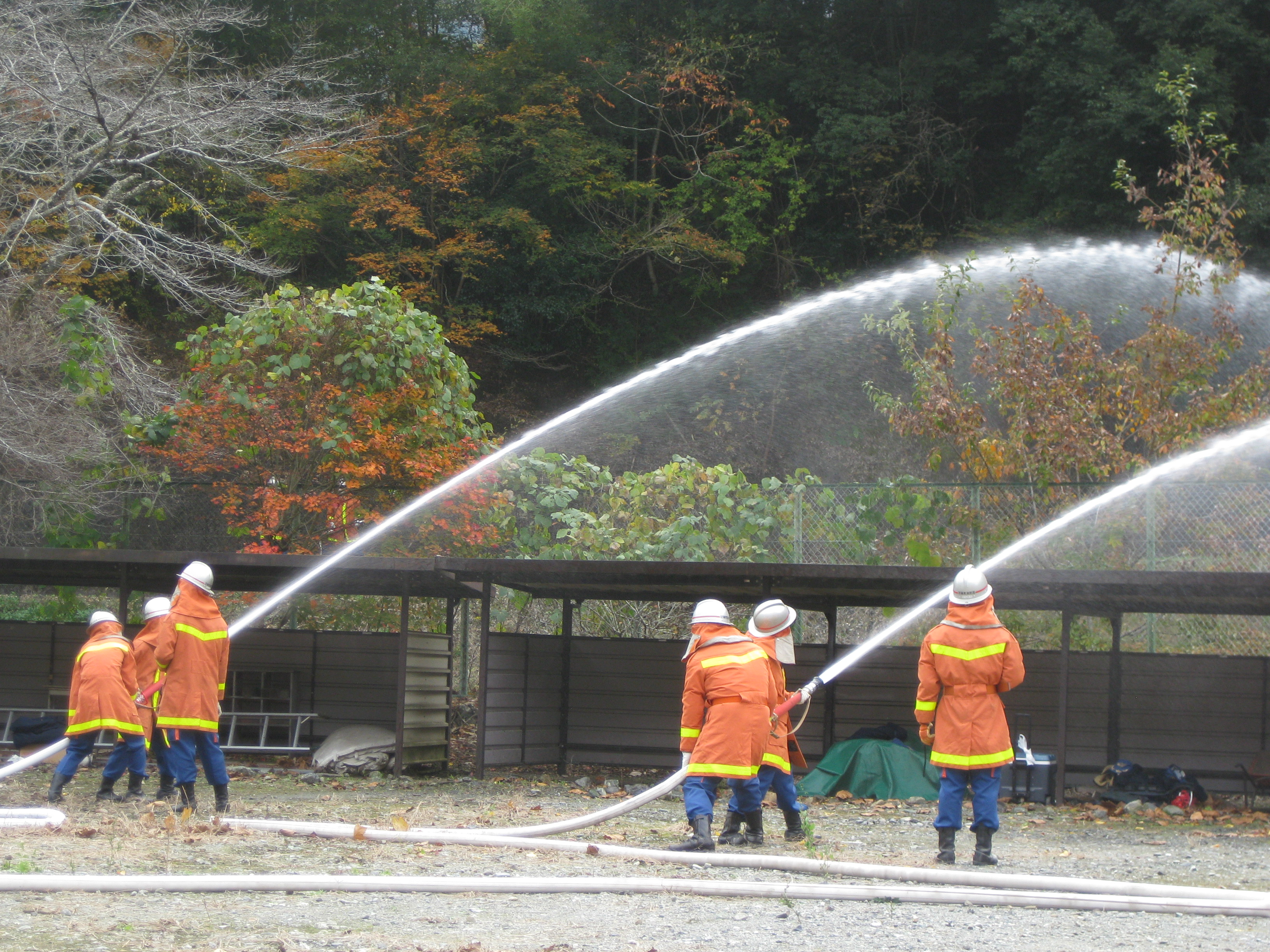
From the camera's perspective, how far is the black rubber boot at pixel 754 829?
351 inches

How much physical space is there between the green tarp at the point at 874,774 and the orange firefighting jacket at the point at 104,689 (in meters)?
6.39

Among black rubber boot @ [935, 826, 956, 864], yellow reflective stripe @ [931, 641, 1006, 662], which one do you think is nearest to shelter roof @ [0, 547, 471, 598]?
yellow reflective stripe @ [931, 641, 1006, 662]

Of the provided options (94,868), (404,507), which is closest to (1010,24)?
(404,507)

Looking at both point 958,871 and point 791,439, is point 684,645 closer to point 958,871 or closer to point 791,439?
point 958,871

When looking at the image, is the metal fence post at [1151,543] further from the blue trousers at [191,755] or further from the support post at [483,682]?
the blue trousers at [191,755]

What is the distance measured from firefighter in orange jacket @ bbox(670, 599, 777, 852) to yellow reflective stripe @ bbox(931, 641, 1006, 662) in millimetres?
1256

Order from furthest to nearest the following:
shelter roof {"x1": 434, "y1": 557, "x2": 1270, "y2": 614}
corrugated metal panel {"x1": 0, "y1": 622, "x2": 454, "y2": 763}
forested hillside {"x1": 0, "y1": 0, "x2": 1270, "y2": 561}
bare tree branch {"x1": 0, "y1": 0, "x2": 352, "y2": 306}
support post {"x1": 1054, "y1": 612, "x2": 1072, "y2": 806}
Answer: forested hillside {"x1": 0, "y1": 0, "x2": 1270, "y2": 561}
bare tree branch {"x1": 0, "y1": 0, "x2": 352, "y2": 306}
corrugated metal panel {"x1": 0, "y1": 622, "x2": 454, "y2": 763}
support post {"x1": 1054, "y1": 612, "x2": 1072, "y2": 806}
shelter roof {"x1": 434, "y1": 557, "x2": 1270, "y2": 614}

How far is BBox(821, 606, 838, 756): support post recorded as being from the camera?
14.0 m

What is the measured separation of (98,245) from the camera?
17031 mm

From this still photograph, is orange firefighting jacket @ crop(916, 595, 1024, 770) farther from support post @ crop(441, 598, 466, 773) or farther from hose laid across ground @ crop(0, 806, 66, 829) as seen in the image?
support post @ crop(441, 598, 466, 773)

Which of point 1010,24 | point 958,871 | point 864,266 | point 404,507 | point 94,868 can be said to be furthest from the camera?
point 864,266

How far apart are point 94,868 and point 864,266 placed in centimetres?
2551

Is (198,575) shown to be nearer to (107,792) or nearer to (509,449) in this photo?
(107,792)

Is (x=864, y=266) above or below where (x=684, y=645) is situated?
above
